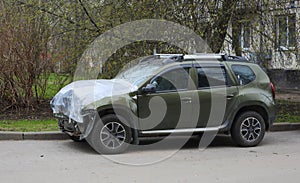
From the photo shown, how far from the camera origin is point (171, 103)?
889 centimetres

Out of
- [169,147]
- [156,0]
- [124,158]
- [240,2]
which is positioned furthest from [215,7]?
[124,158]

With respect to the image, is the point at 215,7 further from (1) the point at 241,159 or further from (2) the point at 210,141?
(1) the point at 241,159

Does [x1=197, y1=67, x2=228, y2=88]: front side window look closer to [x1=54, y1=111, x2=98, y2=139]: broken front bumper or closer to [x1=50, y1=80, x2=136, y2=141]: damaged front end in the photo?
[x1=50, y1=80, x2=136, y2=141]: damaged front end

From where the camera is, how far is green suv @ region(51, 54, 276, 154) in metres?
8.59

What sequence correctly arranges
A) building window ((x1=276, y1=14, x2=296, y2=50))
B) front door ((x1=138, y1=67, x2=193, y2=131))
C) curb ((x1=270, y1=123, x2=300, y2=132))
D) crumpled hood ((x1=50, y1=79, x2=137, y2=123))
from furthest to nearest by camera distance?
building window ((x1=276, y1=14, x2=296, y2=50)) < curb ((x1=270, y1=123, x2=300, y2=132)) < front door ((x1=138, y1=67, x2=193, y2=131)) < crumpled hood ((x1=50, y1=79, x2=137, y2=123))

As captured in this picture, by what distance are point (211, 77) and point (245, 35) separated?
435cm

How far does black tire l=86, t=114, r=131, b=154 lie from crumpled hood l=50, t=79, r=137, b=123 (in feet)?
1.05

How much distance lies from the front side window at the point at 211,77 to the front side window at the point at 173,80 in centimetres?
28

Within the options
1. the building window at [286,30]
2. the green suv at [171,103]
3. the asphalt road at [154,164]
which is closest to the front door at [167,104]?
the green suv at [171,103]

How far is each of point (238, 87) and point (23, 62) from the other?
5.87 meters

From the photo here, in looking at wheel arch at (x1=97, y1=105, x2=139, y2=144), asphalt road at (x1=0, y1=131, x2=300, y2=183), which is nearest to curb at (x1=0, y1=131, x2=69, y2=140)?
asphalt road at (x1=0, y1=131, x2=300, y2=183)

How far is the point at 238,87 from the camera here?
940 centimetres

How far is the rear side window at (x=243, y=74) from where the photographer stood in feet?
31.2

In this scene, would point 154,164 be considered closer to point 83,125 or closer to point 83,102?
point 83,125
